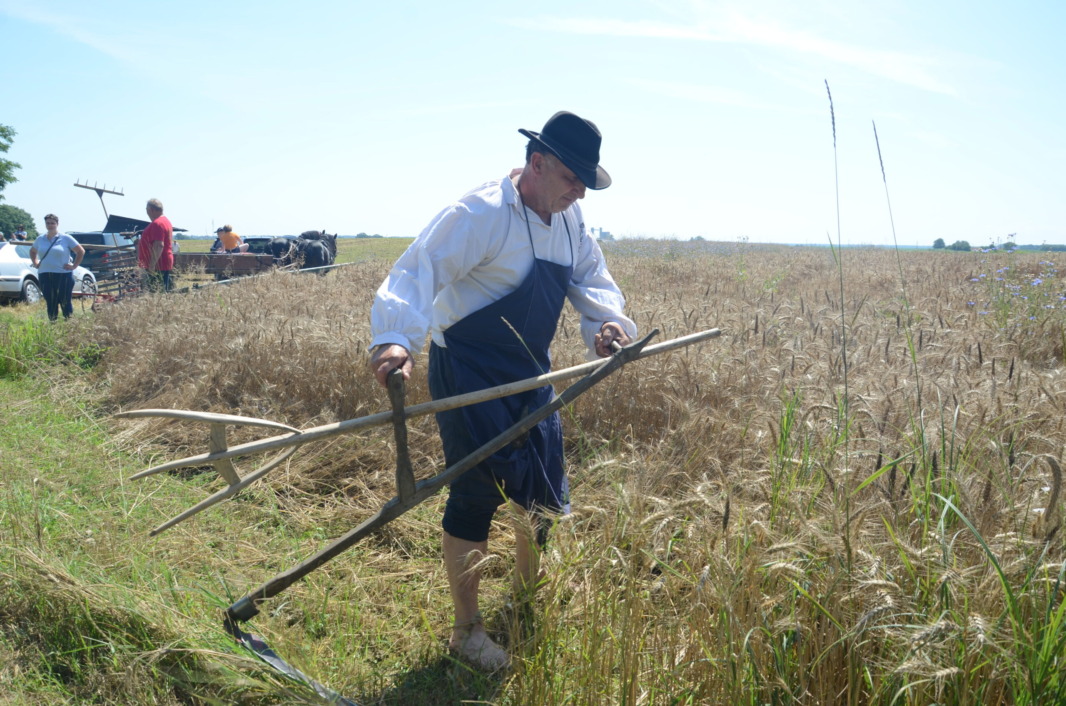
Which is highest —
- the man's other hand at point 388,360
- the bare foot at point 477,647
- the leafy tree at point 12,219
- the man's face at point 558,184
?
the leafy tree at point 12,219

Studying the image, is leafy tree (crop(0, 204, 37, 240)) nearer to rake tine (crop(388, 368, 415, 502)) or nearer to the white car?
the white car

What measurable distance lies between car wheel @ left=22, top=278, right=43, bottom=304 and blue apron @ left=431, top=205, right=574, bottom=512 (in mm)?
12416

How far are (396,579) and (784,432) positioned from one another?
175cm

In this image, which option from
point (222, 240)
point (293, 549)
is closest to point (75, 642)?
point (293, 549)

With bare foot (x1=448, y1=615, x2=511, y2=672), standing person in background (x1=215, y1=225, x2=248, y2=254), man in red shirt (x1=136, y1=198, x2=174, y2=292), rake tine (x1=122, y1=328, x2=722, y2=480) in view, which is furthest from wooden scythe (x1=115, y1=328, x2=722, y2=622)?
Result: standing person in background (x1=215, y1=225, x2=248, y2=254)

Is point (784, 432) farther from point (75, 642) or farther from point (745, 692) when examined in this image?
point (75, 642)

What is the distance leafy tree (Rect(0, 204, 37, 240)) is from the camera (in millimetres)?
53966

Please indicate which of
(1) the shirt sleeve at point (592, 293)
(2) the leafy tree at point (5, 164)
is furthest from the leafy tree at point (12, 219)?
(1) the shirt sleeve at point (592, 293)

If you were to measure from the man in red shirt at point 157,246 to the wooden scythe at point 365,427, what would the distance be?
7661 mm

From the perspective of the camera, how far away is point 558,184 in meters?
2.43

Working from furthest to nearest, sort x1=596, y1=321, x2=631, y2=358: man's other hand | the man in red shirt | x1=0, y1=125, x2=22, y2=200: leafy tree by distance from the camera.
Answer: x1=0, y1=125, x2=22, y2=200: leafy tree, the man in red shirt, x1=596, y1=321, x2=631, y2=358: man's other hand

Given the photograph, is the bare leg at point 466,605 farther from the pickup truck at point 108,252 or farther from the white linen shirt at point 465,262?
the pickup truck at point 108,252

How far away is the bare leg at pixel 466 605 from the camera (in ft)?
7.98

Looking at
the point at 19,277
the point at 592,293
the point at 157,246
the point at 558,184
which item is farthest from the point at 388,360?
the point at 19,277
